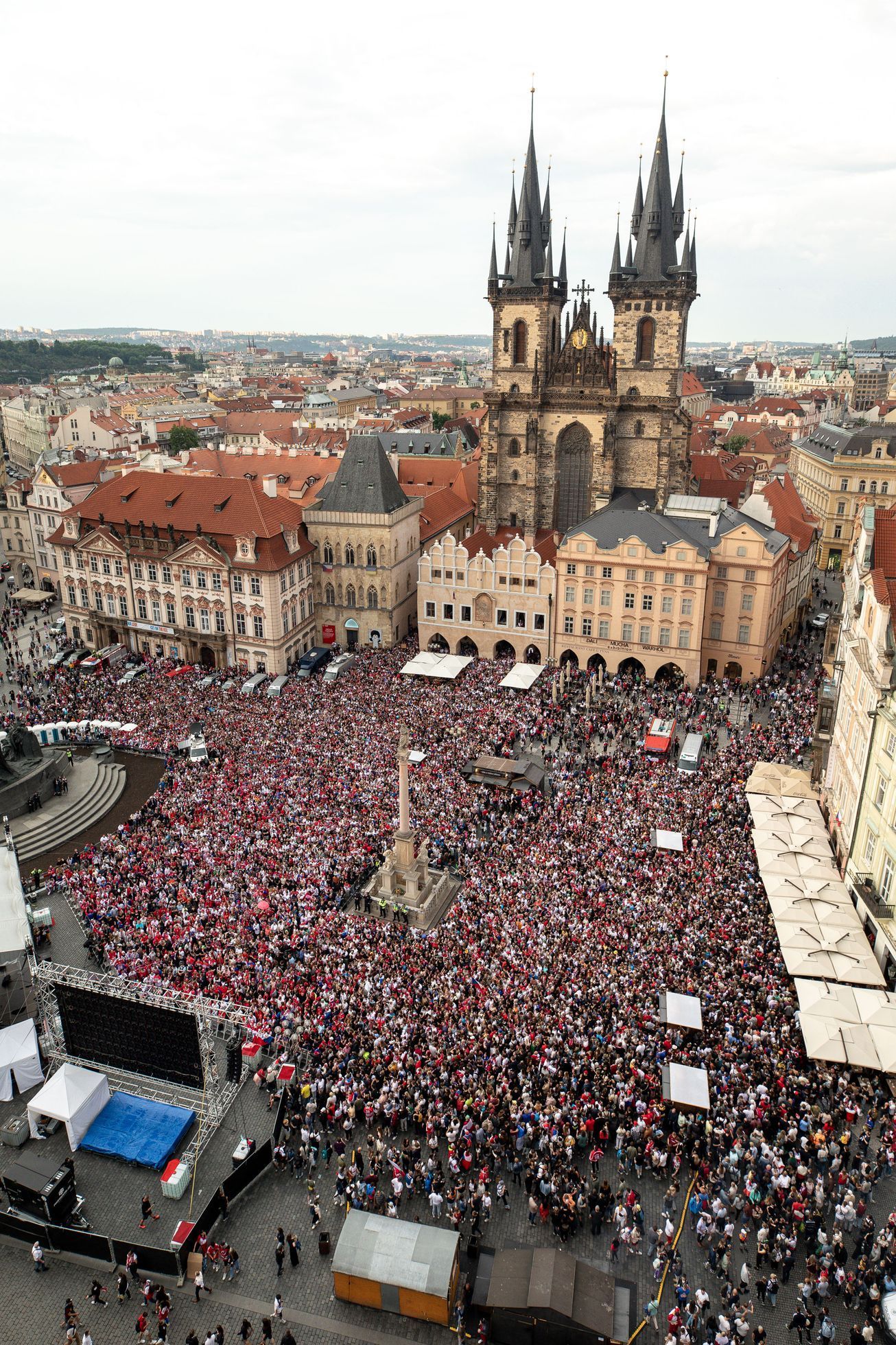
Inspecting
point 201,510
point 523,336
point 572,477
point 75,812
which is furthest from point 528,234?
point 75,812

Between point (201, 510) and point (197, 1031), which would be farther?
point (201, 510)

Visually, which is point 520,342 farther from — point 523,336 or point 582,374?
point 582,374

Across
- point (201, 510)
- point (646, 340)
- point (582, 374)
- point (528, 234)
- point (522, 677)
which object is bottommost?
point (522, 677)

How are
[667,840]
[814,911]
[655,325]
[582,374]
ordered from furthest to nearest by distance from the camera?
[582,374], [655,325], [667,840], [814,911]

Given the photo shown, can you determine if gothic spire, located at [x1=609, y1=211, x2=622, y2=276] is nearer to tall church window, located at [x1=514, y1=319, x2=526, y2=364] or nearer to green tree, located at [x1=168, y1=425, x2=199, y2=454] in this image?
tall church window, located at [x1=514, y1=319, x2=526, y2=364]

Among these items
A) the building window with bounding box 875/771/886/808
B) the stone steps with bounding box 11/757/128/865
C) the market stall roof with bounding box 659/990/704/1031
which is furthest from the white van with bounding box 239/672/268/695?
the building window with bounding box 875/771/886/808

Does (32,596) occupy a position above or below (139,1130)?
above

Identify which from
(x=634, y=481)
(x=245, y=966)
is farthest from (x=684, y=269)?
(x=245, y=966)
